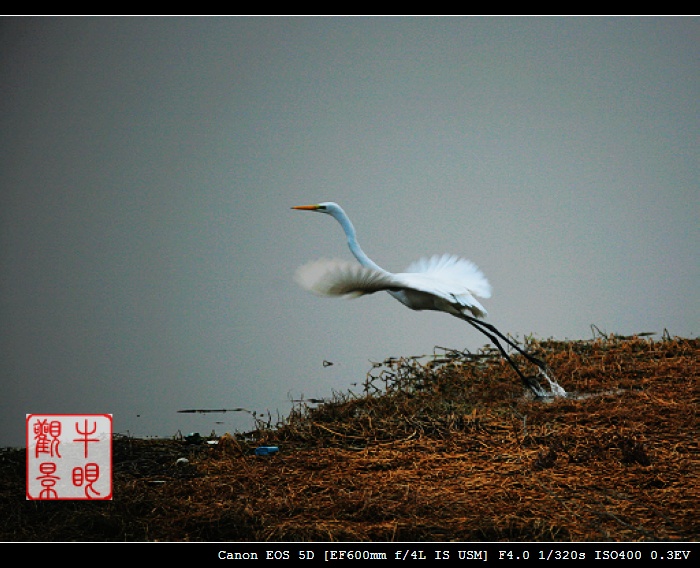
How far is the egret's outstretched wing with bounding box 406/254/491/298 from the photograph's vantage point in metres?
5.85

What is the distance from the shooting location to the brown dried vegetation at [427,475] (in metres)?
3.02

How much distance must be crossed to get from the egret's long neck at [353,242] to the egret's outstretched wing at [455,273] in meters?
0.55

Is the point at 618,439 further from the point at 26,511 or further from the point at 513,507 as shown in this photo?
the point at 26,511

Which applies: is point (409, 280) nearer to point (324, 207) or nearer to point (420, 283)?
point (420, 283)

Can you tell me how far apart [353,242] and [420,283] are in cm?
83

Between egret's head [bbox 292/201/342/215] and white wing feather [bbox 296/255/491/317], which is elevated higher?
egret's head [bbox 292/201/342/215]

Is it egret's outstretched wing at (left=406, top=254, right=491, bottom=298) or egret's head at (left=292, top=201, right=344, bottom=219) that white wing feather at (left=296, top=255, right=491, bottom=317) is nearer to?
egret's outstretched wing at (left=406, top=254, right=491, bottom=298)

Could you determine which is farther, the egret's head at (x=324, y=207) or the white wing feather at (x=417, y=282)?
the egret's head at (x=324, y=207)

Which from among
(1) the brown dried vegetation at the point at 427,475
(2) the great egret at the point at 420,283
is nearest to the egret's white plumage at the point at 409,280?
(2) the great egret at the point at 420,283

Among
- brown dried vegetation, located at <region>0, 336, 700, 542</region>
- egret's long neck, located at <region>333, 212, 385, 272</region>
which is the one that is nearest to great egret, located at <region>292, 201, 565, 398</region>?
egret's long neck, located at <region>333, 212, 385, 272</region>

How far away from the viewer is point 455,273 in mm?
6234

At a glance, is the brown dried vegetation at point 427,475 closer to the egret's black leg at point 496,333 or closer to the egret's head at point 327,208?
the egret's black leg at point 496,333

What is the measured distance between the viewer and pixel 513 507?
316 centimetres
